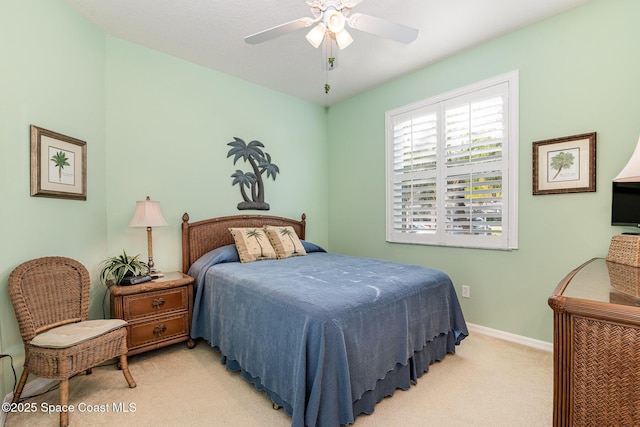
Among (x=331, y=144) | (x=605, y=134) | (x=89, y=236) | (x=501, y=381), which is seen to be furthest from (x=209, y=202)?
(x=605, y=134)

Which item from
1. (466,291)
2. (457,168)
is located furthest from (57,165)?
(466,291)

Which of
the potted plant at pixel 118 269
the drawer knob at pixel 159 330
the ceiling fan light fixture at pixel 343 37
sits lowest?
the drawer knob at pixel 159 330

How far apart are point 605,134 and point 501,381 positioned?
208 cm

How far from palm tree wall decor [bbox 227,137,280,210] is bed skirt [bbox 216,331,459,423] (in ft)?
6.35

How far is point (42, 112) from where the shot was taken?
2178 millimetres

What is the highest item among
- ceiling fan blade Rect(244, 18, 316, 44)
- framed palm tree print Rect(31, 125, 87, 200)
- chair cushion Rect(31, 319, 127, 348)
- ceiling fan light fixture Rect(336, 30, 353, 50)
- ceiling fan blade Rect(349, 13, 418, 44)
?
ceiling fan blade Rect(244, 18, 316, 44)

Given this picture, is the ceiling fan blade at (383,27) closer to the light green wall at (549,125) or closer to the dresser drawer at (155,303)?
the light green wall at (549,125)

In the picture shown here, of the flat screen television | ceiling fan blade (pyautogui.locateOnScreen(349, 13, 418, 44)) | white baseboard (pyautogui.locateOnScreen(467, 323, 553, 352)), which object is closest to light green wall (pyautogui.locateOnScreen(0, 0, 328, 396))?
ceiling fan blade (pyautogui.locateOnScreen(349, 13, 418, 44))

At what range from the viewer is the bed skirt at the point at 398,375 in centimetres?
181

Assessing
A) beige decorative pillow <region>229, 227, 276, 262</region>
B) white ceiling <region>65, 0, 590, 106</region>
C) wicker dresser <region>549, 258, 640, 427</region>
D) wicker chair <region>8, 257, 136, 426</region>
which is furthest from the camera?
beige decorative pillow <region>229, 227, 276, 262</region>

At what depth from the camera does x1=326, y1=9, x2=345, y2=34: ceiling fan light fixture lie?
1827 mm

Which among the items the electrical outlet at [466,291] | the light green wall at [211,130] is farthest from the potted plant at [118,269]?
the electrical outlet at [466,291]

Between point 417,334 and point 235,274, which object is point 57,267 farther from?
point 417,334

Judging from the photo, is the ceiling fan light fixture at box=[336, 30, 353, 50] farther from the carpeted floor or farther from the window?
the carpeted floor
